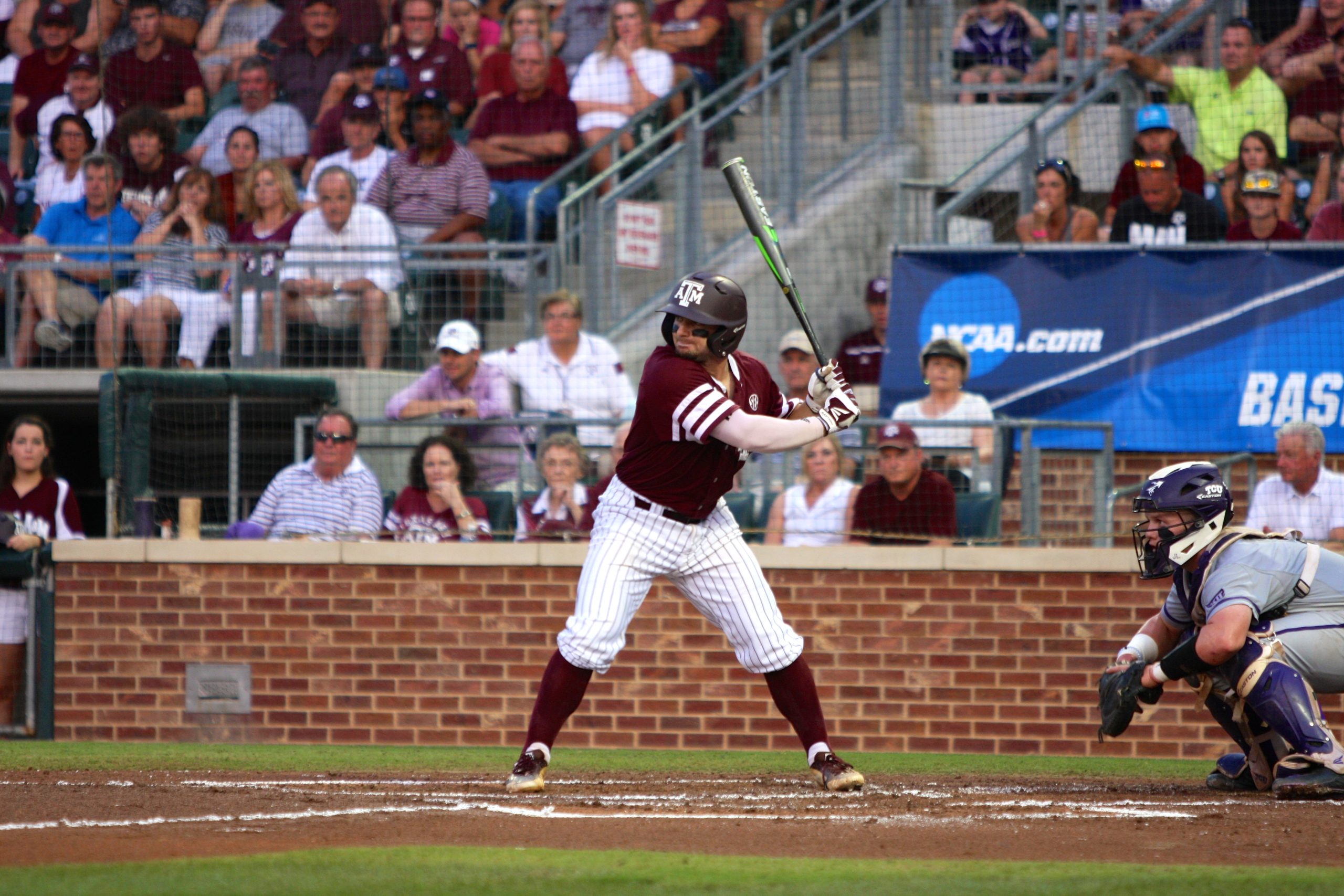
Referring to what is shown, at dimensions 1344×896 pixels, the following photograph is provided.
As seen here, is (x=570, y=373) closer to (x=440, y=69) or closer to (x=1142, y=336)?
(x=1142, y=336)

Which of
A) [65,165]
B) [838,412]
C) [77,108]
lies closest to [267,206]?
[65,165]

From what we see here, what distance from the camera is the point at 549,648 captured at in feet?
27.9

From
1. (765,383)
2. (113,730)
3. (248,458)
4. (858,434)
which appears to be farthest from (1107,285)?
(113,730)

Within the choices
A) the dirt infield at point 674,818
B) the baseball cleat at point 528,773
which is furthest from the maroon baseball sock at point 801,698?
the baseball cleat at point 528,773

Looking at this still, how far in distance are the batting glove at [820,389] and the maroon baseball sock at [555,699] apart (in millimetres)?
1190

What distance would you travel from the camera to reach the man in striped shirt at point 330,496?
871 centimetres

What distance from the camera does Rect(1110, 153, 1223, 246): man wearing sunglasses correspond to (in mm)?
9438

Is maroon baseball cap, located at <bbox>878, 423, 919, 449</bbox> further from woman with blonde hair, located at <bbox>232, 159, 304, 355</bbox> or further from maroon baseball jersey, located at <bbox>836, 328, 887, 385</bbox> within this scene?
woman with blonde hair, located at <bbox>232, 159, 304, 355</bbox>

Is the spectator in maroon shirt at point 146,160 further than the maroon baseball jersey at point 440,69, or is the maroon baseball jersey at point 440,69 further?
the maroon baseball jersey at point 440,69

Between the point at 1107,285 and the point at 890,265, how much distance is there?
4.10 ft

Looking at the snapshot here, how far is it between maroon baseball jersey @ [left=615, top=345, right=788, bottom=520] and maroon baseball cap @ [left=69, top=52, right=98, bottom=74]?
776 cm

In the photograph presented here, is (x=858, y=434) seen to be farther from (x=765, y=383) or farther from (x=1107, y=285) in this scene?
(x=765, y=383)

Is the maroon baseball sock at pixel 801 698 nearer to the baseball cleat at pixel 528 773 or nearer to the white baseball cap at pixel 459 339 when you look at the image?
the baseball cleat at pixel 528 773

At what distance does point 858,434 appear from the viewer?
8812 millimetres
